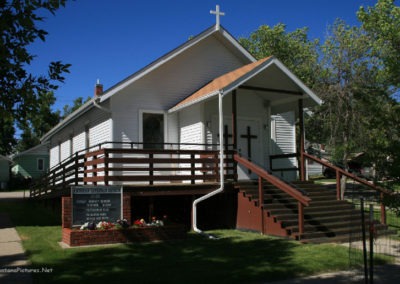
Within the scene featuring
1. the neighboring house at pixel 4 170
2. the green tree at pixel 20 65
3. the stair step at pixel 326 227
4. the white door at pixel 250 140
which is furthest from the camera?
the neighboring house at pixel 4 170

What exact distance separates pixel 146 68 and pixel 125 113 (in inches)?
65.1

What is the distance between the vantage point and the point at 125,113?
1499cm

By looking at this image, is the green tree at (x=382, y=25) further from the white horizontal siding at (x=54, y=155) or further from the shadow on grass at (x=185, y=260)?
the white horizontal siding at (x=54, y=155)

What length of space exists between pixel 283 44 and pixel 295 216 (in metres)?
20.0

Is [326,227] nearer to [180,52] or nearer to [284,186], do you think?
[284,186]

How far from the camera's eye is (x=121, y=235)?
34.8ft

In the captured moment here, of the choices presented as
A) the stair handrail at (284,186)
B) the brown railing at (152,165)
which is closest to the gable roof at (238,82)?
the brown railing at (152,165)

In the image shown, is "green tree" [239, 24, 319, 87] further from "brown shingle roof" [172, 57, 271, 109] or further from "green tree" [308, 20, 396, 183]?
"brown shingle roof" [172, 57, 271, 109]

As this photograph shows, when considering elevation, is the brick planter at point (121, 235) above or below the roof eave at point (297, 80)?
below

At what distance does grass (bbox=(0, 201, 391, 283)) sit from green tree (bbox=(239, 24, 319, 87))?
17.7m

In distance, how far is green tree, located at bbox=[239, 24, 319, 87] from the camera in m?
27.6

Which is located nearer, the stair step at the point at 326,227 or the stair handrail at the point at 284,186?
the stair handrail at the point at 284,186

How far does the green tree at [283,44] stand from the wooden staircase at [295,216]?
1455cm

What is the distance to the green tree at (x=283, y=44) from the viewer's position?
27612 millimetres
